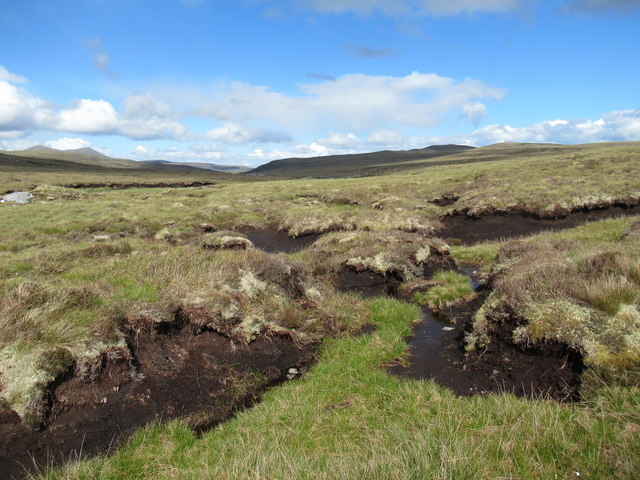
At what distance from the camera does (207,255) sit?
41.2ft

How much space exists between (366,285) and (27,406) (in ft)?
37.4

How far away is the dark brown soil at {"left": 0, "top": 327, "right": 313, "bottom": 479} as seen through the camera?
580cm

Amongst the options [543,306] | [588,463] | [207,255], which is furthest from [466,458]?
[207,255]

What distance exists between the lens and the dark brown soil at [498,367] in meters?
Answer: 6.80

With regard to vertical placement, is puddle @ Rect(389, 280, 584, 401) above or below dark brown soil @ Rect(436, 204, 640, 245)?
below

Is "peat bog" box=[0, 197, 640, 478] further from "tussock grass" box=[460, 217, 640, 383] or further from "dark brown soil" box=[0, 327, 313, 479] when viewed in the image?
"tussock grass" box=[460, 217, 640, 383]

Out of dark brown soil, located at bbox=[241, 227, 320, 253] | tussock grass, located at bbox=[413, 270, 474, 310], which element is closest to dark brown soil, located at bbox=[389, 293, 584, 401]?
tussock grass, located at bbox=[413, 270, 474, 310]

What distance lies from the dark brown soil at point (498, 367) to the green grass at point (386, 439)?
2.78 ft

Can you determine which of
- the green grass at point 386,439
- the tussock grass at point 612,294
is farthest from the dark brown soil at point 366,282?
the tussock grass at point 612,294

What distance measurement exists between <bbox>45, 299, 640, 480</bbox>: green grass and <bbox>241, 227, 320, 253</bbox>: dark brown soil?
16504 mm

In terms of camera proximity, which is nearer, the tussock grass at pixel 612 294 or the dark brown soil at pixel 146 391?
the dark brown soil at pixel 146 391

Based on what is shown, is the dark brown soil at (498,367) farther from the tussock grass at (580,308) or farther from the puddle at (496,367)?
the tussock grass at (580,308)

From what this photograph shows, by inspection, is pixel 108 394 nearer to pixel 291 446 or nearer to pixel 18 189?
pixel 291 446

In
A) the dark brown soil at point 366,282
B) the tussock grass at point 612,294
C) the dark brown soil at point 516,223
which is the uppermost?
the tussock grass at point 612,294
